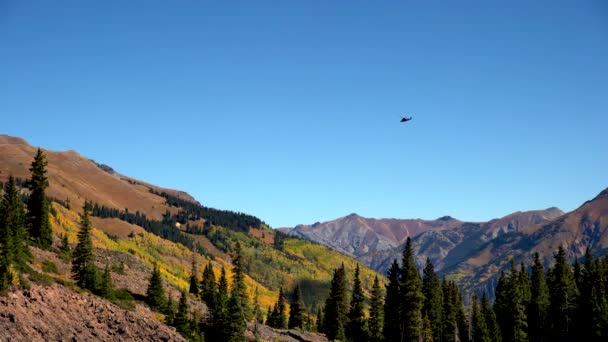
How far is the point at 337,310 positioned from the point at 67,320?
198 feet

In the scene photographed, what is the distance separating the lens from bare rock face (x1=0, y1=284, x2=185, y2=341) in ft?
204

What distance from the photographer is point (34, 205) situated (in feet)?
313

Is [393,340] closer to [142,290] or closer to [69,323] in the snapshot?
[142,290]

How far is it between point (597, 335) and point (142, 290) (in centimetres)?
7176

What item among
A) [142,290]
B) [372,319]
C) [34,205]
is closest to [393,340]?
[372,319]

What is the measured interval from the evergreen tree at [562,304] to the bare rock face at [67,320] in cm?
6631

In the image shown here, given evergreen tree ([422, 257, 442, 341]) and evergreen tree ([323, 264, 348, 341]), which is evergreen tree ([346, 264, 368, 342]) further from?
evergreen tree ([422, 257, 442, 341])

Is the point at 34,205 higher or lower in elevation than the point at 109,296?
higher

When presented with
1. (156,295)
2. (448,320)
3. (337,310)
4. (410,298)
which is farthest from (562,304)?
(156,295)

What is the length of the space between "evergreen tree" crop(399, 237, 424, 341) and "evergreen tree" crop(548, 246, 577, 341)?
33.8 metres

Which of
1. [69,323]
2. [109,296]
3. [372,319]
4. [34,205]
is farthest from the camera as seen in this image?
[372,319]

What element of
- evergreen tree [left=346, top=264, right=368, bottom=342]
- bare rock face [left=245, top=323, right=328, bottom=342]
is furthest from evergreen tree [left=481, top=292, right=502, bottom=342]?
bare rock face [left=245, top=323, right=328, bottom=342]

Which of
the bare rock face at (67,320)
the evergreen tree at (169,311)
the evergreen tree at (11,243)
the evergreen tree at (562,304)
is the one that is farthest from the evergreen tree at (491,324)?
the evergreen tree at (11,243)

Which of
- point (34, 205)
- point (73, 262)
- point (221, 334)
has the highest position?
point (34, 205)
